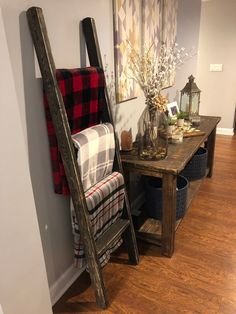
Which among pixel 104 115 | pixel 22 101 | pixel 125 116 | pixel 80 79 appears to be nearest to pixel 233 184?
pixel 125 116

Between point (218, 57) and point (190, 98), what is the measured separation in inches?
86.0

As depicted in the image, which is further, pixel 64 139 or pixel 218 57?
pixel 218 57

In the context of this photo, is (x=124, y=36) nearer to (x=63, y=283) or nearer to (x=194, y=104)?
(x=194, y=104)

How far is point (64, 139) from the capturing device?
3.97ft

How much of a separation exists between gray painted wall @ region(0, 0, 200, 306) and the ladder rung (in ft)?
0.71

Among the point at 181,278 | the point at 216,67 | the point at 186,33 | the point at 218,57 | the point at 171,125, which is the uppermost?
the point at 186,33

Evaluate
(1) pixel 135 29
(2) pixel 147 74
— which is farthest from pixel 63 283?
(1) pixel 135 29

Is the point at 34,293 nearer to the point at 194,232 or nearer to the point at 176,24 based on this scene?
the point at 194,232

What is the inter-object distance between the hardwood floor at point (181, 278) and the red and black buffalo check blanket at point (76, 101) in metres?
0.69

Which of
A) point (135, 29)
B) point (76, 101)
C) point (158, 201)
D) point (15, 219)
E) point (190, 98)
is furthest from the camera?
point (190, 98)

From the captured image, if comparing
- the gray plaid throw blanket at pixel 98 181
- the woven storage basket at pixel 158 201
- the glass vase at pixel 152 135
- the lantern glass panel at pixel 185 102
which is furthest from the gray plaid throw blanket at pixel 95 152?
the lantern glass panel at pixel 185 102

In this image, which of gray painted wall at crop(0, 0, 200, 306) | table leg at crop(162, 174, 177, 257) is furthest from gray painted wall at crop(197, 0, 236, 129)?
table leg at crop(162, 174, 177, 257)

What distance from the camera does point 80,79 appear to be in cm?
130

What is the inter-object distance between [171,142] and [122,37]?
85cm
